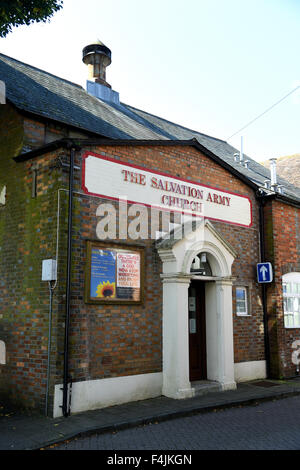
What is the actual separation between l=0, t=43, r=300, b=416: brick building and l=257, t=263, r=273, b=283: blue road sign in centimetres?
18

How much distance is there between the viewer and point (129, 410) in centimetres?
783

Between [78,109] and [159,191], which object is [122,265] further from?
[78,109]

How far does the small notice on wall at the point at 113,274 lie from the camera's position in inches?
326

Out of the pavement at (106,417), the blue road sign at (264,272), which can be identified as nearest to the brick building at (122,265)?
the blue road sign at (264,272)

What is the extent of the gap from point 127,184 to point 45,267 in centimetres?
252

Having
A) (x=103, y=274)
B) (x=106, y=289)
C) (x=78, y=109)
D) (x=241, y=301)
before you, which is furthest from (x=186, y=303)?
(x=78, y=109)

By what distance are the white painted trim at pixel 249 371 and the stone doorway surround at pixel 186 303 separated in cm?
73

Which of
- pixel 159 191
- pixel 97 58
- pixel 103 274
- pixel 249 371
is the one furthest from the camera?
pixel 97 58

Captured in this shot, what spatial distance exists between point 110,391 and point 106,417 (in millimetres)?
916

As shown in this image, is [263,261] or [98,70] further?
[98,70]

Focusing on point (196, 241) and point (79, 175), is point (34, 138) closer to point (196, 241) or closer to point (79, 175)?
point (79, 175)

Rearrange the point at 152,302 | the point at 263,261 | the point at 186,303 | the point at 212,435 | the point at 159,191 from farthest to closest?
the point at 263,261 → the point at 159,191 → the point at 186,303 → the point at 152,302 → the point at 212,435

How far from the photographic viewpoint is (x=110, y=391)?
8203mm

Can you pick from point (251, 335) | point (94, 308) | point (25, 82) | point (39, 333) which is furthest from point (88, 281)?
point (25, 82)
